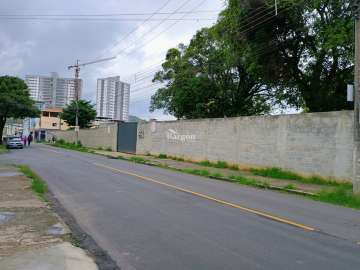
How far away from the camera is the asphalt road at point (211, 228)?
20.3ft

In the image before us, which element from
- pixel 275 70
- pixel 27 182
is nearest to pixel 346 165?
pixel 275 70

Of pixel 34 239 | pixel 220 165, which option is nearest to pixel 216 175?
pixel 220 165

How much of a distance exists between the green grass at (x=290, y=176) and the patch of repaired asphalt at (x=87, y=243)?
1051 centimetres

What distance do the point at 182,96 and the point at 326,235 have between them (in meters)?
32.9

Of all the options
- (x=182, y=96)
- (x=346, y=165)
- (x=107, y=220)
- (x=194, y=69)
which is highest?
(x=194, y=69)

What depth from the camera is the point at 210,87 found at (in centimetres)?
3966

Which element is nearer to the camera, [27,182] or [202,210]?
[202,210]

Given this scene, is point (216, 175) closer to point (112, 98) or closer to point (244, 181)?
point (244, 181)

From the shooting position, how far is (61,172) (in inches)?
757

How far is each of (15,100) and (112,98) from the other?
20.9 meters

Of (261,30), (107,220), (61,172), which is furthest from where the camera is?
(261,30)

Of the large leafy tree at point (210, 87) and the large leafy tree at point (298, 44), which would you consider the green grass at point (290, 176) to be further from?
the large leafy tree at point (210, 87)

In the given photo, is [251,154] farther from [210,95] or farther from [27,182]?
[210,95]

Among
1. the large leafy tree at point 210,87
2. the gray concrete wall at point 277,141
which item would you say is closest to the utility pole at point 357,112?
the gray concrete wall at point 277,141
